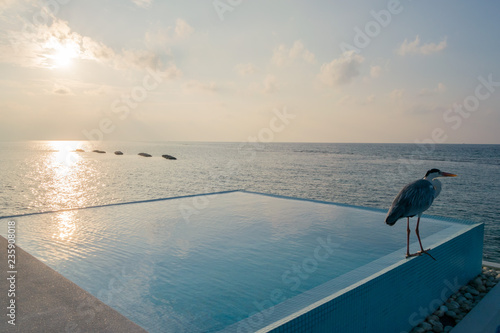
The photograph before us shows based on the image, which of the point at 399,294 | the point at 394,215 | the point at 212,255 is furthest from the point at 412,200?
the point at 212,255

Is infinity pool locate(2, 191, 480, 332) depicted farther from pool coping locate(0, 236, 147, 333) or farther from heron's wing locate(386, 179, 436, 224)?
heron's wing locate(386, 179, 436, 224)

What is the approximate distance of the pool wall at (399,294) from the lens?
251 centimetres

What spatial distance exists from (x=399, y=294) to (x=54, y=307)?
330cm

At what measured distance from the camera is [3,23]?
24.4ft

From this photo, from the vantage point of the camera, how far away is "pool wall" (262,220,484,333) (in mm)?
2512

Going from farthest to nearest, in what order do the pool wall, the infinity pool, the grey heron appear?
the grey heron
the infinity pool
the pool wall

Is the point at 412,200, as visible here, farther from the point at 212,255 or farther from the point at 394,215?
the point at 212,255

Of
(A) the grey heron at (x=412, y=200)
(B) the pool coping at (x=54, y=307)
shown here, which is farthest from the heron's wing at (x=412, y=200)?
(B) the pool coping at (x=54, y=307)

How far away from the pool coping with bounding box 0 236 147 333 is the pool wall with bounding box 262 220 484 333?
4.07 ft

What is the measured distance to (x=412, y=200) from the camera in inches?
132

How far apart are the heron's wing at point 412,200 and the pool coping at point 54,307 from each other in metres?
2.68

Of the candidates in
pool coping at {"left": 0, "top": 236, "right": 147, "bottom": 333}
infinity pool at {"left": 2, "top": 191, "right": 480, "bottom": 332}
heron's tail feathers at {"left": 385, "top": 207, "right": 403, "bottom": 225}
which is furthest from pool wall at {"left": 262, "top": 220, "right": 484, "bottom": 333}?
pool coping at {"left": 0, "top": 236, "right": 147, "bottom": 333}

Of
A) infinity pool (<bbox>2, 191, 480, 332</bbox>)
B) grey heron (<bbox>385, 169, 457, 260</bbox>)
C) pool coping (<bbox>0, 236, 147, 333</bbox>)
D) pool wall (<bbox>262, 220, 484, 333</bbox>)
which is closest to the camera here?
pool coping (<bbox>0, 236, 147, 333</bbox>)

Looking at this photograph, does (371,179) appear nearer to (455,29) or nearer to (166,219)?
(455,29)
